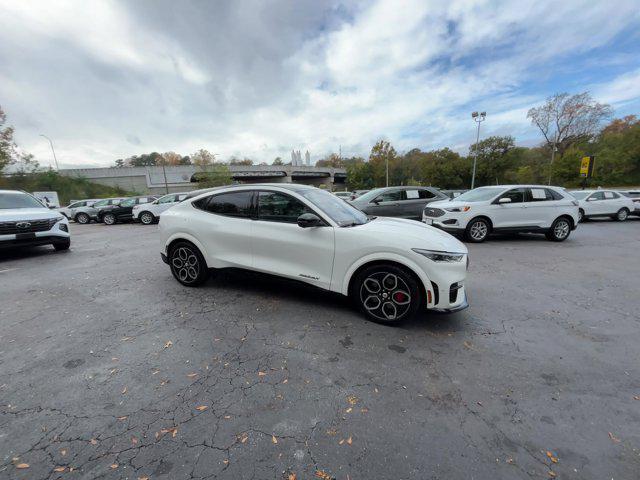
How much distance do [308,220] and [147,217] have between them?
16070mm

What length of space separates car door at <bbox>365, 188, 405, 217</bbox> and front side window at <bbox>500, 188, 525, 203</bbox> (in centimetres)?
317

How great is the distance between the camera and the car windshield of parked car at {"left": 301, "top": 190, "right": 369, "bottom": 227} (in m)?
3.56

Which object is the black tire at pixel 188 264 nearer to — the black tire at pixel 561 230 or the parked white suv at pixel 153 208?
the black tire at pixel 561 230

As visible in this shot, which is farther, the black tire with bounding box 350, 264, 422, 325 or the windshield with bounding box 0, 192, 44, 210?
the windshield with bounding box 0, 192, 44, 210

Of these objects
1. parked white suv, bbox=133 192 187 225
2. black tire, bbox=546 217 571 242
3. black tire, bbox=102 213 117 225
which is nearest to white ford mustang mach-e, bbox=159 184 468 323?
black tire, bbox=546 217 571 242

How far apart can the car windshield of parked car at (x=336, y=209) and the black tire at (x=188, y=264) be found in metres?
2.00

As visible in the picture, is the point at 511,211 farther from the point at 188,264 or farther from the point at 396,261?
Answer: the point at 188,264

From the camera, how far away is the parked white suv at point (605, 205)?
509 inches

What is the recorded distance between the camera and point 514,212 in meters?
7.83

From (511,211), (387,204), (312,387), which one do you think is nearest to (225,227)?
(312,387)

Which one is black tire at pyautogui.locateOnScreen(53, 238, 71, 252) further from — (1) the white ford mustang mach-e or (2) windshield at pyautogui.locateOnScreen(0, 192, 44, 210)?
(1) the white ford mustang mach-e

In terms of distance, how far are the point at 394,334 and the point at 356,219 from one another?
1.53 meters

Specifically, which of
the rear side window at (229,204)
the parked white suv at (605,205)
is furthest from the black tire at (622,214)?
the rear side window at (229,204)

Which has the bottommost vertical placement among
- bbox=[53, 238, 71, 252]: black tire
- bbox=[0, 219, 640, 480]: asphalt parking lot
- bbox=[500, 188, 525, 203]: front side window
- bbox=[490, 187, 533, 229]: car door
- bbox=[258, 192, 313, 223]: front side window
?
bbox=[0, 219, 640, 480]: asphalt parking lot
